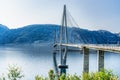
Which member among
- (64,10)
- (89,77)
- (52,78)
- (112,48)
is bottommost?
(52,78)

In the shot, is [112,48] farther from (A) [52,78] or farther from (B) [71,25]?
(B) [71,25]

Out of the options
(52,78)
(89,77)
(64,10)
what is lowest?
(52,78)

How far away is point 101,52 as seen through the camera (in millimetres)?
63500

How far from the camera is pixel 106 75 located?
146ft

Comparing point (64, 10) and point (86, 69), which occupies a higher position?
point (64, 10)

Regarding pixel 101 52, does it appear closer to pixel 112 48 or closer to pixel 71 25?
pixel 112 48

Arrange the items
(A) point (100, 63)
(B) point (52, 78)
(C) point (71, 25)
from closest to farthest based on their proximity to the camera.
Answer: (A) point (100, 63), (B) point (52, 78), (C) point (71, 25)

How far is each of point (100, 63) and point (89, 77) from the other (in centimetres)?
1146

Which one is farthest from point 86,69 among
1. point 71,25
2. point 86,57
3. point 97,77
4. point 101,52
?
point 71,25

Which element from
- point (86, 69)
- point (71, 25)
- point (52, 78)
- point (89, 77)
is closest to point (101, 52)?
point (86, 69)

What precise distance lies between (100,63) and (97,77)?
15072 mm

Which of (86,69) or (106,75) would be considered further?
(86,69)

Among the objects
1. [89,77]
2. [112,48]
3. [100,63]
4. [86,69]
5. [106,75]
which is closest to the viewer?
[106,75]

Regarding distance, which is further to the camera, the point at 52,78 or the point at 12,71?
the point at 52,78
